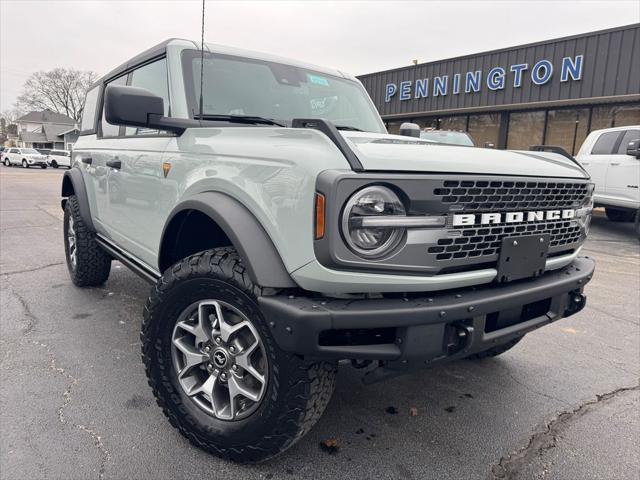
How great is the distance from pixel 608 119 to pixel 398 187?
566 inches

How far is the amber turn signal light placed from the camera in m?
1.61

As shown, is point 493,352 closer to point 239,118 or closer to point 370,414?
point 370,414

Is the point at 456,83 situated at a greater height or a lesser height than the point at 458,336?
greater

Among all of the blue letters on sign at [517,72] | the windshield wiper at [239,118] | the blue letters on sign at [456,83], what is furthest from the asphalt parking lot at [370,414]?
the blue letters on sign at [456,83]

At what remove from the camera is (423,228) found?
172 centimetres

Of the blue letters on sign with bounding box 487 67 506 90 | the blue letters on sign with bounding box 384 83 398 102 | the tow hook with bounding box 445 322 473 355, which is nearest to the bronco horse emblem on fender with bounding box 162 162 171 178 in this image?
the tow hook with bounding box 445 322 473 355

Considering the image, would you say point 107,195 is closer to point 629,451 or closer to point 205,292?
point 205,292

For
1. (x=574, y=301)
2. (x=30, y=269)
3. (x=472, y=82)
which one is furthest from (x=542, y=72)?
(x=30, y=269)

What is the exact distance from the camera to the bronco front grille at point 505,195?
177 centimetres

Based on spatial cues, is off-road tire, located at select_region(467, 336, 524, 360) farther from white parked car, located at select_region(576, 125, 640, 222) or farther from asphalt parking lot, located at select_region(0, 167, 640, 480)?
white parked car, located at select_region(576, 125, 640, 222)

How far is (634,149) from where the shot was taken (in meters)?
8.05

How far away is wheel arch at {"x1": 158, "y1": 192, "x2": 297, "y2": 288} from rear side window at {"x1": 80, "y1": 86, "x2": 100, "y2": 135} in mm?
2575

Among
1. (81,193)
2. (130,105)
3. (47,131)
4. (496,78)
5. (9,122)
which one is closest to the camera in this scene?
(130,105)

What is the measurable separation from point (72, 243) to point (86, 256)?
1.52ft
